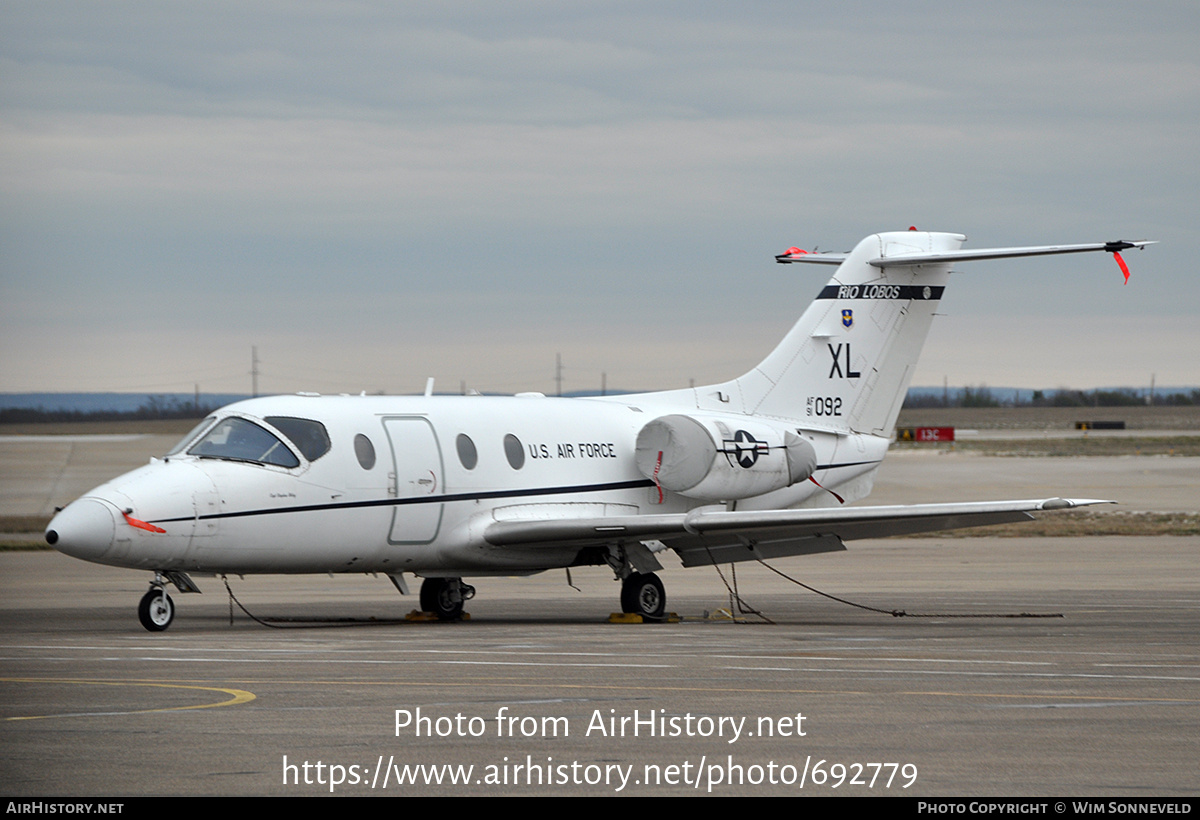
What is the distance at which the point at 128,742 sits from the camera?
10742 millimetres

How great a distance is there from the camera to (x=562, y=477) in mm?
23344

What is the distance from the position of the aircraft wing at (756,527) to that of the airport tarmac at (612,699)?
1155 mm

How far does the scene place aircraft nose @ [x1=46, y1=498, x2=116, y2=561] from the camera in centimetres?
1809

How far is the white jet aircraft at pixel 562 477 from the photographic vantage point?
1952 cm

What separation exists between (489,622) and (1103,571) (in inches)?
584

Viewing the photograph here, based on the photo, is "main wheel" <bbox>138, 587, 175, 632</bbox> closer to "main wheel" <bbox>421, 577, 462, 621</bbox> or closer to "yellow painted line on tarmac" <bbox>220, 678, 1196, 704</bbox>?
"main wheel" <bbox>421, 577, 462, 621</bbox>

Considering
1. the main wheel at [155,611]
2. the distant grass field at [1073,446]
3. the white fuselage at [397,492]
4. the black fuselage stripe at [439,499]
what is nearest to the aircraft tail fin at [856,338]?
the white fuselage at [397,492]

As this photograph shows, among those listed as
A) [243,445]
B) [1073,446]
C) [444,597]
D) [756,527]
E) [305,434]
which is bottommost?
[1073,446]

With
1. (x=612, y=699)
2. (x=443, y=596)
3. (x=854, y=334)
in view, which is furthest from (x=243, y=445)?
(x=854, y=334)

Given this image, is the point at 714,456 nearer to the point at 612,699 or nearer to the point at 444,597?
the point at 444,597

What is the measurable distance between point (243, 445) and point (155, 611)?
240 centimetres

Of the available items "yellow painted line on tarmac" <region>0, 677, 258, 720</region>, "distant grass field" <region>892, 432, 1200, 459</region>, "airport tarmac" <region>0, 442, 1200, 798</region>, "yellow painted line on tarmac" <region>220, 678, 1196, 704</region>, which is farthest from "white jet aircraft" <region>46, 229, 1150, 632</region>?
"distant grass field" <region>892, 432, 1200, 459</region>

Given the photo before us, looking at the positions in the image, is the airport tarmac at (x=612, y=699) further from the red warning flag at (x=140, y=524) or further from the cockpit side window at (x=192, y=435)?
the cockpit side window at (x=192, y=435)
